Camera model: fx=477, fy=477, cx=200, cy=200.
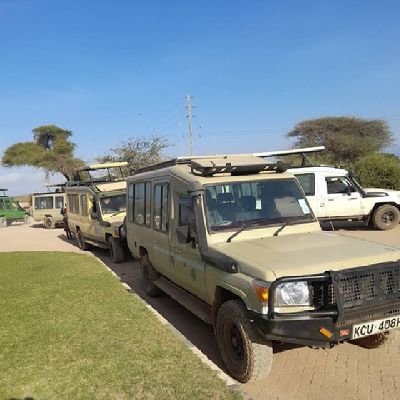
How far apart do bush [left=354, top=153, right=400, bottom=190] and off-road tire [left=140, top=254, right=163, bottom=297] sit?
53.3ft

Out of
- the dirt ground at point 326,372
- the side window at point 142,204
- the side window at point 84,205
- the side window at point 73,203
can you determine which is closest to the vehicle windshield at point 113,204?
the side window at point 84,205

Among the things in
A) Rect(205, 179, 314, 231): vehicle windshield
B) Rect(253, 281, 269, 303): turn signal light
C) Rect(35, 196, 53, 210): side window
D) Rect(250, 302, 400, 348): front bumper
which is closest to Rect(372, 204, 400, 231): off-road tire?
Rect(205, 179, 314, 231): vehicle windshield

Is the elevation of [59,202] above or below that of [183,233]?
below

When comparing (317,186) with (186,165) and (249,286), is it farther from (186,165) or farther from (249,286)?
(249,286)

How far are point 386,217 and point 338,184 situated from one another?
1.88 meters

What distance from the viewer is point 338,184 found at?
15.1m

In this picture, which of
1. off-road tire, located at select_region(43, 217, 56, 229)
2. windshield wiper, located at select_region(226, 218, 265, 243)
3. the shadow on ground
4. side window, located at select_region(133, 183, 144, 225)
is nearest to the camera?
windshield wiper, located at select_region(226, 218, 265, 243)

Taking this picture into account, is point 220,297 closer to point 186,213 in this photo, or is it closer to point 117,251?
point 186,213

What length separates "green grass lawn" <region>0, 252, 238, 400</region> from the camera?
14.8 ft

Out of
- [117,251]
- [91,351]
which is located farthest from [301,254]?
[117,251]

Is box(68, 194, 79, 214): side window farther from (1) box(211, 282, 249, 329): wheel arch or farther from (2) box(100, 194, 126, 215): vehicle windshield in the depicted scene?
(1) box(211, 282, 249, 329): wheel arch

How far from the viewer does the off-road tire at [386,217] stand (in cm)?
1511

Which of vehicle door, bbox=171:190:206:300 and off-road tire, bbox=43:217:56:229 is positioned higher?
vehicle door, bbox=171:190:206:300

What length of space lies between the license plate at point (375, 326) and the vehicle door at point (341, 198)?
1071 cm
